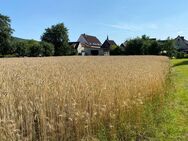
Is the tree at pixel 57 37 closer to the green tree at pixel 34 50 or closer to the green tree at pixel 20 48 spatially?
the green tree at pixel 34 50

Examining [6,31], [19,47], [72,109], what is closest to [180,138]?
[72,109]

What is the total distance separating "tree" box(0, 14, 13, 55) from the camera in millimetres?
75750

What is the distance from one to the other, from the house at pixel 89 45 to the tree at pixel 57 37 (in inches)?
467

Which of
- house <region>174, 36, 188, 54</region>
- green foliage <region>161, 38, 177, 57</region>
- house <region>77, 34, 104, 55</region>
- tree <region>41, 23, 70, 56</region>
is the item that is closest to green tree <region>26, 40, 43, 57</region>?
tree <region>41, 23, 70, 56</region>

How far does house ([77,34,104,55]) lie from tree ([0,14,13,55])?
1222 inches

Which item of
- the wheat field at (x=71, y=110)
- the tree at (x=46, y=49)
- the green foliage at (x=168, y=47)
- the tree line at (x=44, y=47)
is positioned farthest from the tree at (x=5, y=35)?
the wheat field at (x=71, y=110)

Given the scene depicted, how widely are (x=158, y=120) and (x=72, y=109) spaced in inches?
117

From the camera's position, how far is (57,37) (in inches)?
3792

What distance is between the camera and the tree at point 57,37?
302 ft

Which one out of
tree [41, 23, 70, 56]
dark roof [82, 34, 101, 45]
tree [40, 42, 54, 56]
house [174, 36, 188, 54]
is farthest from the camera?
dark roof [82, 34, 101, 45]

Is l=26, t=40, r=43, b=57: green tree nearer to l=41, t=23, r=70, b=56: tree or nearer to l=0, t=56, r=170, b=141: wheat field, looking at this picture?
l=41, t=23, r=70, b=56: tree

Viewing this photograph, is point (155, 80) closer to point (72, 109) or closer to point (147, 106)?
point (147, 106)

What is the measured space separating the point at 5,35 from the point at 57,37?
20.8 metres

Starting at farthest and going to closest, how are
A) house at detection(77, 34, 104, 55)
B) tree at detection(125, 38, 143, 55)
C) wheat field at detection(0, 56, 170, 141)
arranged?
house at detection(77, 34, 104, 55), tree at detection(125, 38, 143, 55), wheat field at detection(0, 56, 170, 141)
